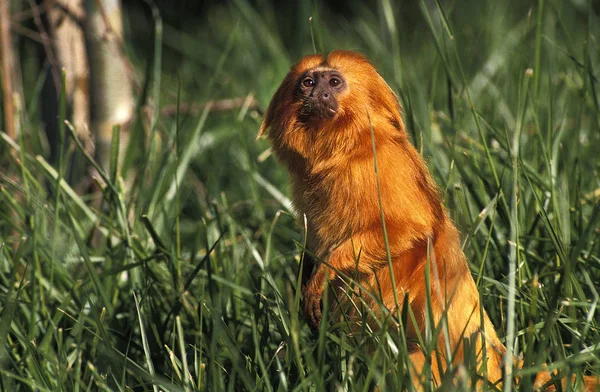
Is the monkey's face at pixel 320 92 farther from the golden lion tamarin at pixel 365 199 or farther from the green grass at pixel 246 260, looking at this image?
the green grass at pixel 246 260

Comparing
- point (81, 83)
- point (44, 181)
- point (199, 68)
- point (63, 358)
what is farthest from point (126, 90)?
point (199, 68)

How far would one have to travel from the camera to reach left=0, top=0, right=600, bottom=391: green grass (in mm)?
1980

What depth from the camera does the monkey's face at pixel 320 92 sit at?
2279mm

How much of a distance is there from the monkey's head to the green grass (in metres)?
0.29

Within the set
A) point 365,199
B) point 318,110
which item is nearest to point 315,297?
point 365,199

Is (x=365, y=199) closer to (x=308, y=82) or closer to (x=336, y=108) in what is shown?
(x=336, y=108)

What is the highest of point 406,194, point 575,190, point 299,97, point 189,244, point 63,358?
point 299,97

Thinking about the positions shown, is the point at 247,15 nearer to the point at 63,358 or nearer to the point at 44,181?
the point at 44,181

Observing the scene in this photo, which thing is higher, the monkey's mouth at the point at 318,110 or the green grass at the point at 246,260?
the monkey's mouth at the point at 318,110

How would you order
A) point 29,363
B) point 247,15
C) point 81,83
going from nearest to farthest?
point 29,363 < point 81,83 < point 247,15

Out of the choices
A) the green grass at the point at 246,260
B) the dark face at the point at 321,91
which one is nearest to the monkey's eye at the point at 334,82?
the dark face at the point at 321,91

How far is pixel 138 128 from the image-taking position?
10.2 ft

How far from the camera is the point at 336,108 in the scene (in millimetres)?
2303

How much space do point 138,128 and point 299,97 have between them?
1.00 metres
